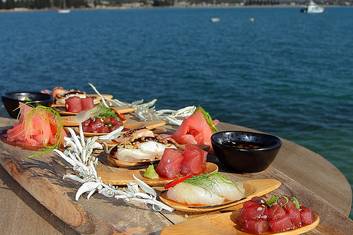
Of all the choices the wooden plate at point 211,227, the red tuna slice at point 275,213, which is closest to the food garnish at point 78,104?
the wooden plate at point 211,227

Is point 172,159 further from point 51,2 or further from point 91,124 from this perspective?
point 51,2

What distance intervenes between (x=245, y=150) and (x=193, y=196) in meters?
0.74

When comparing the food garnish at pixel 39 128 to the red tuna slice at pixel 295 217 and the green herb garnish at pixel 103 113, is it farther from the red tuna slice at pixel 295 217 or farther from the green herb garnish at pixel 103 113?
the red tuna slice at pixel 295 217

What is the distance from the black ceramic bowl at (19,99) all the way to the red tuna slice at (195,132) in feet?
5.54

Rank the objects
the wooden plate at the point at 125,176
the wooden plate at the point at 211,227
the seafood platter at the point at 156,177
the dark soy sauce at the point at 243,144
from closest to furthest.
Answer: the wooden plate at the point at 211,227 → the seafood platter at the point at 156,177 → the wooden plate at the point at 125,176 → the dark soy sauce at the point at 243,144

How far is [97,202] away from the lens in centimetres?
297

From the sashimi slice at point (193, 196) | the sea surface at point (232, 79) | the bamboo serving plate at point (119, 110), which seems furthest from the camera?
the sea surface at point (232, 79)

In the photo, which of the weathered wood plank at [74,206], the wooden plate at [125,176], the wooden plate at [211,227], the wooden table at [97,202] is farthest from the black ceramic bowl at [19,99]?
the wooden plate at [211,227]

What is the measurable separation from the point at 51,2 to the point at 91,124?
188853 millimetres

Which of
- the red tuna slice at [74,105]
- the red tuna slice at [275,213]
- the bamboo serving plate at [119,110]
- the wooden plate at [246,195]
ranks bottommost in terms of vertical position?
the bamboo serving plate at [119,110]

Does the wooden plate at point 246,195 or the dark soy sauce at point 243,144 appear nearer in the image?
the wooden plate at point 246,195

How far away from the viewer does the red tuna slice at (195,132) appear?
4.00 m

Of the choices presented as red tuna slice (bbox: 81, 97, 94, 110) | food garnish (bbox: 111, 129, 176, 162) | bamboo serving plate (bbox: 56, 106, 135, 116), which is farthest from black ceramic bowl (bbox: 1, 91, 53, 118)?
food garnish (bbox: 111, 129, 176, 162)

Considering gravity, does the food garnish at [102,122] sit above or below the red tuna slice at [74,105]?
above
